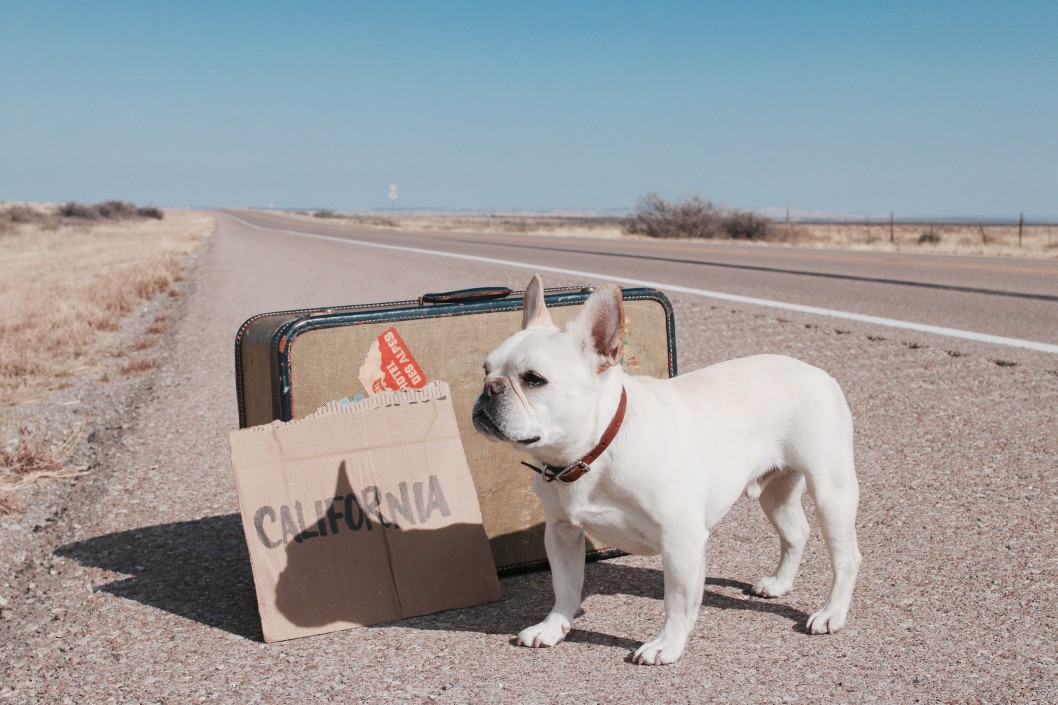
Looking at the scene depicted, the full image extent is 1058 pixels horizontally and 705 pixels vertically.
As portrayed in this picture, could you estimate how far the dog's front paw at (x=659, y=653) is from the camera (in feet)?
9.77

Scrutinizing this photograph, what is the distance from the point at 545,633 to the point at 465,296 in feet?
4.55

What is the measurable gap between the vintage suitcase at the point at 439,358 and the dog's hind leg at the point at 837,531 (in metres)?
1.01

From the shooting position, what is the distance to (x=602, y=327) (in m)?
2.77

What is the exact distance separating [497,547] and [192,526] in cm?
164

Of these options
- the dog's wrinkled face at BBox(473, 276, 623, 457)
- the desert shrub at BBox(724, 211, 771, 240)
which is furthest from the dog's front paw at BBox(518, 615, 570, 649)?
the desert shrub at BBox(724, 211, 771, 240)

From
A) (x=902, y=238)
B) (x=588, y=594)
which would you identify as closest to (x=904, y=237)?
(x=902, y=238)

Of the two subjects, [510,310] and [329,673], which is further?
[510,310]

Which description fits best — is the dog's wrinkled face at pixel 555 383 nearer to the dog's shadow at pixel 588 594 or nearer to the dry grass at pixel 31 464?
the dog's shadow at pixel 588 594

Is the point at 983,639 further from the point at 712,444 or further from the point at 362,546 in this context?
the point at 362,546

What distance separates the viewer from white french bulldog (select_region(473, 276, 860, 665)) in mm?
→ 2768

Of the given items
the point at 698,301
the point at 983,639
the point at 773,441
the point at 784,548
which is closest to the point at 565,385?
the point at 773,441

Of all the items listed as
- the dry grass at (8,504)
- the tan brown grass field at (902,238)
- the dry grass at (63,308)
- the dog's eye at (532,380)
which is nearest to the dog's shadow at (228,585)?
the dry grass at (8,504)

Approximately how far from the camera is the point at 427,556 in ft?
11.7

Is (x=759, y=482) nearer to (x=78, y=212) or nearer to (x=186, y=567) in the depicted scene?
(x=186, y=567)
